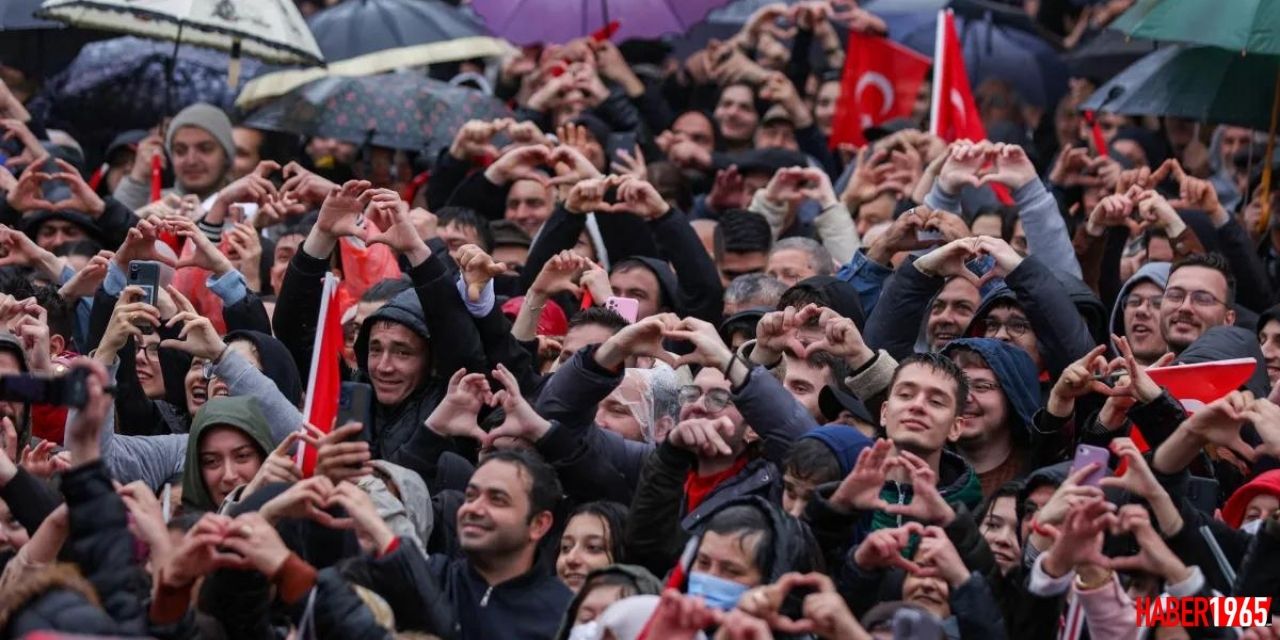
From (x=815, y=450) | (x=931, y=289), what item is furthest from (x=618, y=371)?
(x=931, y=289)

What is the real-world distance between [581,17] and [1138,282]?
13.9ft

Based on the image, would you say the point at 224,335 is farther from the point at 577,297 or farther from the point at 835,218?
the point at 835,218

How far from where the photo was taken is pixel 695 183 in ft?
46.5

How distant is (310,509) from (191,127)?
5.79 metres

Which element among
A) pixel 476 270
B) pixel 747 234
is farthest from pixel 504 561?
pixel 747 234

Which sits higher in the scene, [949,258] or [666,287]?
[949,258]

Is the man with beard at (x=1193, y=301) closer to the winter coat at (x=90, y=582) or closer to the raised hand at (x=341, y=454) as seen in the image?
the raised hand at (x=341, y=454)

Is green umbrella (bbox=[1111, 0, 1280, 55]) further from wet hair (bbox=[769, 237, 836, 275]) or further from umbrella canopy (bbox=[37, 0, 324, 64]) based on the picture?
umbrella canopy (bbox=[37, 0, 324, 64])

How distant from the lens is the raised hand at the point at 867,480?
8133 millimetres

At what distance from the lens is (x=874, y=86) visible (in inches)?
578

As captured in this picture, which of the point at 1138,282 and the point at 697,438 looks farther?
the point at 1138,282

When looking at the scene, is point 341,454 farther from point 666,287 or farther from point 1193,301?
point 1193,301

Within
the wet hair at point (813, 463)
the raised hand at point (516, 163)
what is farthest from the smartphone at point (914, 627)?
the raised hand at point (516, 163)

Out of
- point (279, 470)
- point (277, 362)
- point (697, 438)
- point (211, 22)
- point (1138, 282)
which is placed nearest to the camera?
point (279, 470)
